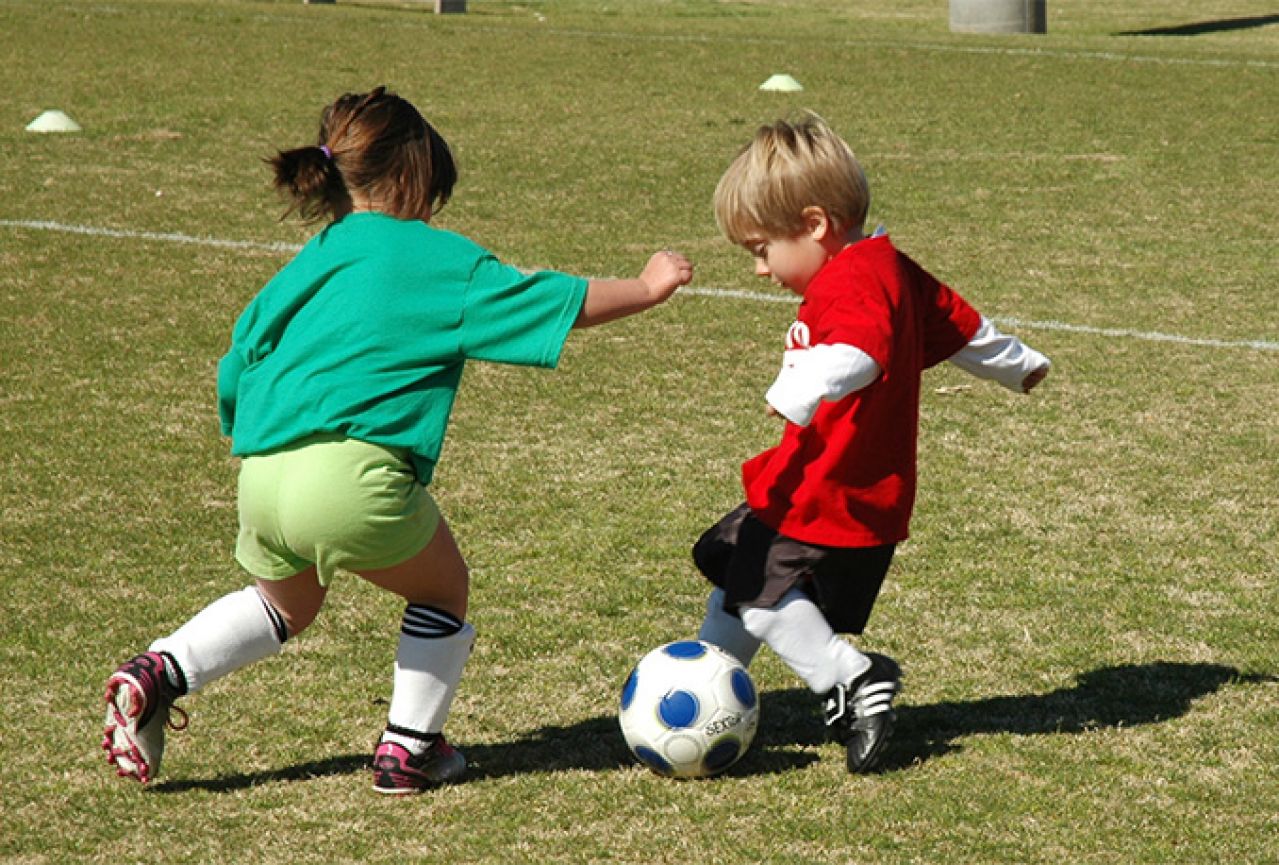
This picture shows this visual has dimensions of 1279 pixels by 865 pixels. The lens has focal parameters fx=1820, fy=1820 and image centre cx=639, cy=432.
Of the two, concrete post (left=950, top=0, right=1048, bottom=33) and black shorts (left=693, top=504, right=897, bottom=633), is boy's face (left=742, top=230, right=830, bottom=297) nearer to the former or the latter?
black shorts (left=693, top=504, right=897, bottom=633)

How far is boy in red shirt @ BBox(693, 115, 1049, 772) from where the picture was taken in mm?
3627

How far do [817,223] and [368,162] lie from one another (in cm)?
91

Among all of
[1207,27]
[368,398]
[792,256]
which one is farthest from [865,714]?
[1207,27]

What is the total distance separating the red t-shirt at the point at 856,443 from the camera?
11.9 feet

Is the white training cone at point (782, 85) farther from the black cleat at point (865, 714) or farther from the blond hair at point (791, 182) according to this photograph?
the black cleat at point (865, 714)

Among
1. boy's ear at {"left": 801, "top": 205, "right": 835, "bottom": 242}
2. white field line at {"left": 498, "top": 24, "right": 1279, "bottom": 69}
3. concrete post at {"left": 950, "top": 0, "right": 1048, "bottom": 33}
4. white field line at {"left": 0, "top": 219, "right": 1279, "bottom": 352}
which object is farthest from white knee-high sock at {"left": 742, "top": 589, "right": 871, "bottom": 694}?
concrete post at {"left": 950, "top": 0, "right": 1048, "bottom": 33}

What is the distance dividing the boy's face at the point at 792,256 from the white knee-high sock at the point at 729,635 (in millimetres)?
703

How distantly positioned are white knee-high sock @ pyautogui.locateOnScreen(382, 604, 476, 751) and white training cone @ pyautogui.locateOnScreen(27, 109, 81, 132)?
9719mm

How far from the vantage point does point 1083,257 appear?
352 inches

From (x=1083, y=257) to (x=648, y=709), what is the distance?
5.85 m

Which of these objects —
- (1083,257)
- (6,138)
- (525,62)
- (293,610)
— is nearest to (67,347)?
(293,610)

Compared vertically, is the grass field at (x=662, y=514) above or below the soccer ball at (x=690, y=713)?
below

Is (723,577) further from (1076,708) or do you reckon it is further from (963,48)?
(963,48)

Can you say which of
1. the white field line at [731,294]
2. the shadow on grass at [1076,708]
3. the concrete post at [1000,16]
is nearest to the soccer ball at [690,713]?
the shadow on grass at [1076,708]
